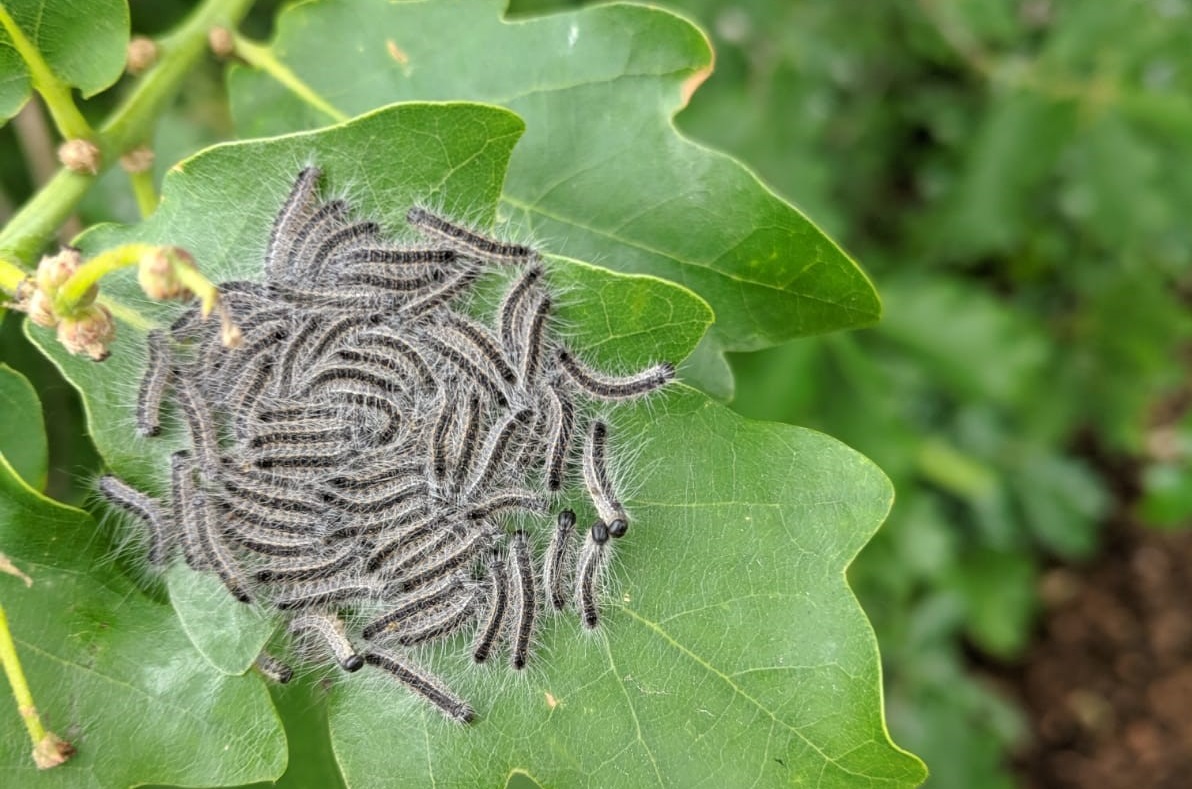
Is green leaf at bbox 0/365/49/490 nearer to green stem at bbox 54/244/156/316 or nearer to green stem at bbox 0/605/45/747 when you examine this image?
green stem at bbox 0/605/45/747

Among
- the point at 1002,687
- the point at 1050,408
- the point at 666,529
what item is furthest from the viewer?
the point at 1002,687

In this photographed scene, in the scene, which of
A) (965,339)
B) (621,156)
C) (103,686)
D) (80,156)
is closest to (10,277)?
(80,156)

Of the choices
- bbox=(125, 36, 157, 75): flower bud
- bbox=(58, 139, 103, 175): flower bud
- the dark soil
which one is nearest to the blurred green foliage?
the dark soil

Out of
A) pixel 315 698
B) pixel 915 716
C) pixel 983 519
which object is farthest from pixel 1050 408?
pixel 315 698

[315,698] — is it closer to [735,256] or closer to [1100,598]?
[735,256]

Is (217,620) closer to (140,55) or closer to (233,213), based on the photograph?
(233,213)

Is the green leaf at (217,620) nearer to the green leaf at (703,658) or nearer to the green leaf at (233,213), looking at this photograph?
the green leaf at (233,213)

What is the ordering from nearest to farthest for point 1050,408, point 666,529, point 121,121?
1. point 666,529
2. point 121,121
3. point 1050,408

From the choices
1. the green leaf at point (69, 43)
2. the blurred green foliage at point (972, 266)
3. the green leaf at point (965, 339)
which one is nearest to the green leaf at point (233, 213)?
the green leaf at point (69, 43)
